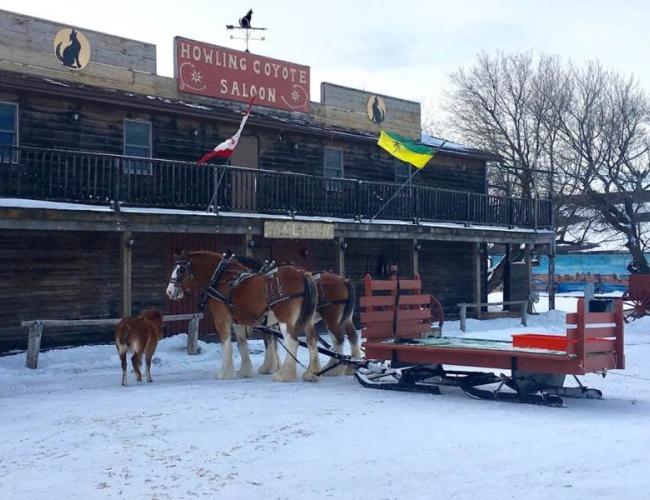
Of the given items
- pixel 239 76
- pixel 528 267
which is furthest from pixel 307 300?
pixel 528 267

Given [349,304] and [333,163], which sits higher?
[333,163]

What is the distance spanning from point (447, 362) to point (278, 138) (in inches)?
487

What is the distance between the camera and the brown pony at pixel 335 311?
12462 millimetres

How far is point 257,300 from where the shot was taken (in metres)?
11.9

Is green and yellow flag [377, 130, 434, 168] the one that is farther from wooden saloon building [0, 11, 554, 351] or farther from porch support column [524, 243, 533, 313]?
porch support column [524, 243, 533, 313]

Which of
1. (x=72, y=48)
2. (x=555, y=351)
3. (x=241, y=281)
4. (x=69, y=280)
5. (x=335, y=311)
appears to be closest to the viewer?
(x=555, y=351)

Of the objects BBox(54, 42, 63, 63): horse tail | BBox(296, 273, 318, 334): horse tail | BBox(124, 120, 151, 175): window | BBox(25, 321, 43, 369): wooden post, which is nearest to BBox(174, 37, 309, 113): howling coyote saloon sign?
BBox(124, 120, 151, 175): window

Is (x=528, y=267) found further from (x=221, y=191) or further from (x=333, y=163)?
(x=221, y=191)

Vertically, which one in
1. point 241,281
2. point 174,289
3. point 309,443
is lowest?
point 309,443

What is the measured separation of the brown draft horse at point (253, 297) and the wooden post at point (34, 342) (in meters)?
2.66

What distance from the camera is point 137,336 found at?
37.4 feet

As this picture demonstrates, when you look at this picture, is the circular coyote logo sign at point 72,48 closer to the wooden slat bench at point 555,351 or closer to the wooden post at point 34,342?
the wooden post at point 34,342

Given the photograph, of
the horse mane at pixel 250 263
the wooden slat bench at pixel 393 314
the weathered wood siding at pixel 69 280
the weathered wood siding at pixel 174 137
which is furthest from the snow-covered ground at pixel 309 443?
the weathered wood siding at pixel 174 137

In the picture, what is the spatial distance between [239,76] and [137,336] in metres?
11.7
